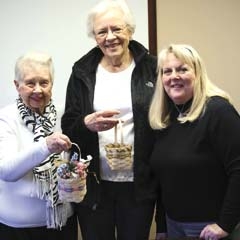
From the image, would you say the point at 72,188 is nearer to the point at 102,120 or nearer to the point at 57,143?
the point at 57,143

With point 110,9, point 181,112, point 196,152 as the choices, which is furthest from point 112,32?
point 196,152

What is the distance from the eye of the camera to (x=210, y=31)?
7.78ft

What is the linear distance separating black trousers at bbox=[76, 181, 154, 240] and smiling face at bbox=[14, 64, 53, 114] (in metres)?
0.46

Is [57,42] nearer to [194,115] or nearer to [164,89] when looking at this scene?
[164,89]

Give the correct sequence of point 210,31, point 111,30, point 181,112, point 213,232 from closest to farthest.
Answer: point 213,232, point 181,112, point 111,30, point 210,31

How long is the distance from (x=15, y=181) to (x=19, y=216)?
144 mm

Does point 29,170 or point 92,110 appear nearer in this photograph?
point 29,170

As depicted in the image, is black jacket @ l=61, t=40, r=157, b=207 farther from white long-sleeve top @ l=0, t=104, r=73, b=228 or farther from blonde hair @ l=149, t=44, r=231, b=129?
white long-sleeve top @ l=0, t=104, r=73, b=228

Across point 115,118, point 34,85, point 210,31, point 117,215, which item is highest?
point 210,31

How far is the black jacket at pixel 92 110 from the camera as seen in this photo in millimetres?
1619

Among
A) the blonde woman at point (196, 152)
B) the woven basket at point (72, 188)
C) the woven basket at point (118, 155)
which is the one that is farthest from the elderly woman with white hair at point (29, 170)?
the blonde woman at point (196, 152)

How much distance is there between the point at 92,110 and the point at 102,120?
0.16m

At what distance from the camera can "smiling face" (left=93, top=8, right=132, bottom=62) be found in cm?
163

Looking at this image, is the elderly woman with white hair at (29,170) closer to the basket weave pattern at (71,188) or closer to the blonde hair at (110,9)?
the basket weave pattern at (71,188)
